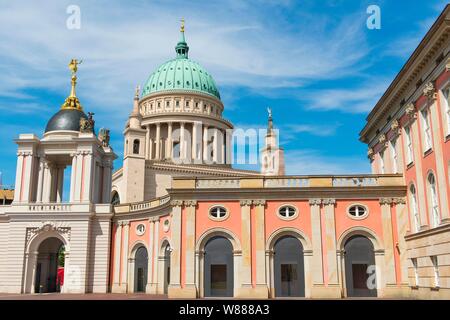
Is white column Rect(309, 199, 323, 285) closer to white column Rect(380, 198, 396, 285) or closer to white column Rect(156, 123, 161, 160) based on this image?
white column Rect(380, 198, 396, 285)

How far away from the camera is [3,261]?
43656 mm

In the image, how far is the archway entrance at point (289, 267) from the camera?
38125mm

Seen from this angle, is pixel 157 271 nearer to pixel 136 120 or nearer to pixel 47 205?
pixel 47 205

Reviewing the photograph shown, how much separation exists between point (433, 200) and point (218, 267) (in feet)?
54.6

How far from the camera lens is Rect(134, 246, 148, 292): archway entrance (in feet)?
143

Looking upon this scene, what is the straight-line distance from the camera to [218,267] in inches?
1473

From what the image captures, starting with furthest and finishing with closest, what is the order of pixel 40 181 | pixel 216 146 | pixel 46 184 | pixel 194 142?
1. pixel 216 146
2. pixel 194 142
3. pixel 46 184
4. pixel 40 181

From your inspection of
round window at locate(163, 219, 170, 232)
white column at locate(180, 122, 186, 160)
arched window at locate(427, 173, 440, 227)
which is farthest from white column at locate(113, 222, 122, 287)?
white column at locate(180, 122, 186, 160)

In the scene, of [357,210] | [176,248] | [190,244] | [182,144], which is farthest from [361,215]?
[182,144]

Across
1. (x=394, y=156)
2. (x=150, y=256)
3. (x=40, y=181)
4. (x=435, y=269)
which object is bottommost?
(x=435, y=269)

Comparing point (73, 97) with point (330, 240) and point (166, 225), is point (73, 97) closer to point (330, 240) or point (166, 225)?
point (166, 225)
